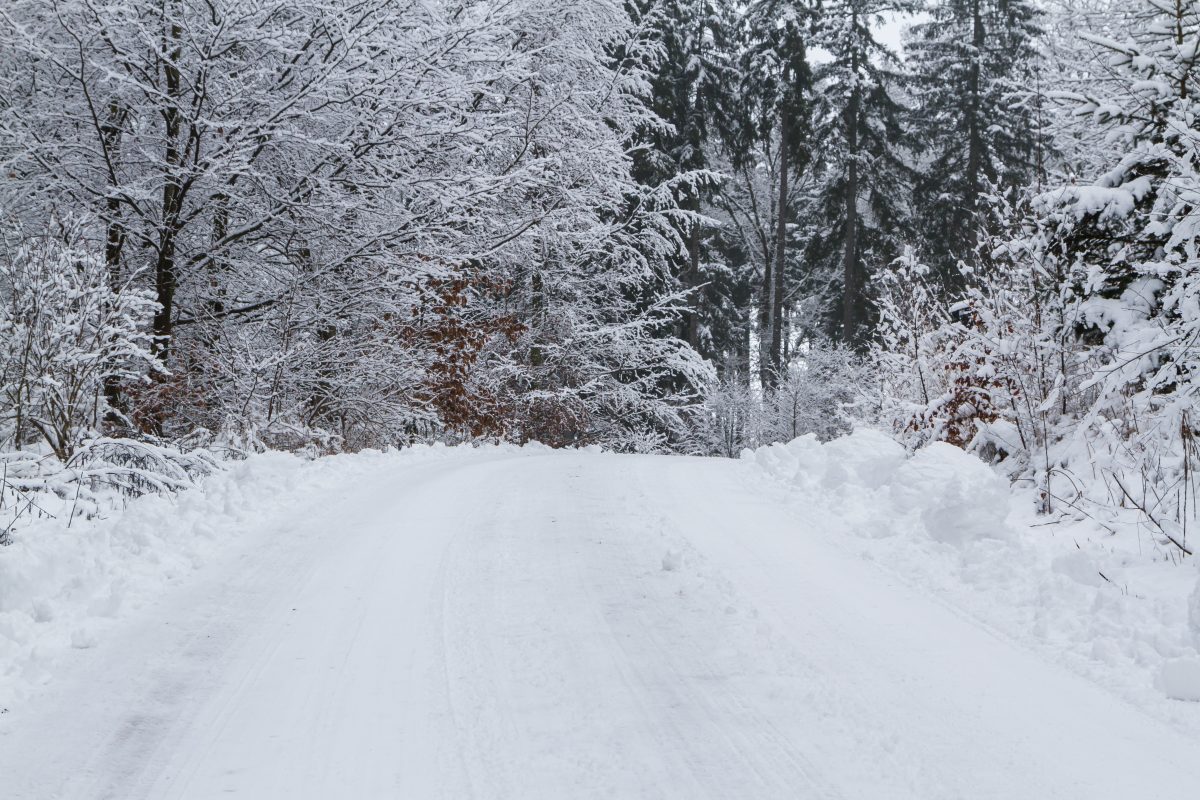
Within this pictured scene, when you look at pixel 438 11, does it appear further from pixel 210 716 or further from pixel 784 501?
pixel 210 716

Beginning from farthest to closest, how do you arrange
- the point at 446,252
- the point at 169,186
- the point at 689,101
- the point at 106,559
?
the point at 689,101
the point at 446,252
the point at 169,186
the point at 106,559

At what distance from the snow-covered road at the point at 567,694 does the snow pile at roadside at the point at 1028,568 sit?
8.5 inches

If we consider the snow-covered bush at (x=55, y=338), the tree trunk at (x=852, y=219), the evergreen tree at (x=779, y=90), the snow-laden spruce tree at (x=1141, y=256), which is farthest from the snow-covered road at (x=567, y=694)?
the tree trunk at (x=852, y=219)

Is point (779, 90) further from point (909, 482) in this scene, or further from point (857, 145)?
point (909, 482)

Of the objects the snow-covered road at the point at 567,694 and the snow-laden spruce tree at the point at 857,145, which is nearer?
the snow-covered road at the point at 567,694

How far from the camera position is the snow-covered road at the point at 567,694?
9.07 ft

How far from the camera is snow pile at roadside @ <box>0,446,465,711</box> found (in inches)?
151

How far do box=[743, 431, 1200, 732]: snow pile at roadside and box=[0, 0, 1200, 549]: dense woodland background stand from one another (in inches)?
23.4

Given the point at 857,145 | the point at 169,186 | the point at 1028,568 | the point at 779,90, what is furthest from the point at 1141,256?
the point at 857,145

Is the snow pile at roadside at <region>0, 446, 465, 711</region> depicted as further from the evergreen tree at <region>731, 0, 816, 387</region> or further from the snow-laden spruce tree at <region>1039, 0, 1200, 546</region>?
the evergreen tree at <region>731, 0, 816, 387</region>

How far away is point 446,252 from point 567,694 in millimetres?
9517

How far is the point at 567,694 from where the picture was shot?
339 cm

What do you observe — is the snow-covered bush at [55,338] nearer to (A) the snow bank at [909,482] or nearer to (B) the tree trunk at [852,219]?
(A) the snow bank at [909,482]

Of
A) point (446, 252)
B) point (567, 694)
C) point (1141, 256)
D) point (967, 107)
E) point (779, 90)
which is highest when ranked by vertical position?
point (779, 90)
